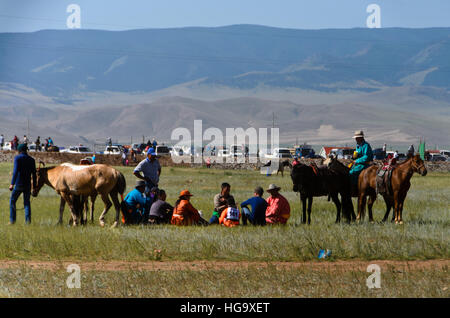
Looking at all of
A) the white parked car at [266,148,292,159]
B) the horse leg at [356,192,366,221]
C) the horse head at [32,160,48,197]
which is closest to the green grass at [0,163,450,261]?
the horse head at [32,160,48,197]

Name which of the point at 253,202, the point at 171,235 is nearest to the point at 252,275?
the point at 171,235

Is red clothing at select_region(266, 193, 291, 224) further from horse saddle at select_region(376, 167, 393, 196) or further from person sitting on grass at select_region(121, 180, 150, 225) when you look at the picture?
person sitting on grass at select_region(121, 180, 150, 225)

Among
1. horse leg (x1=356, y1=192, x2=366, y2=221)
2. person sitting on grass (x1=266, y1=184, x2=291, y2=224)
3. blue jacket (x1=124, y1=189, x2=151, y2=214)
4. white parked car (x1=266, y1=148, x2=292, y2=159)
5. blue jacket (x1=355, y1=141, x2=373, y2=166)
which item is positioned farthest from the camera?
white parked car (x1=266, y1=148, x2=292, y2=159)

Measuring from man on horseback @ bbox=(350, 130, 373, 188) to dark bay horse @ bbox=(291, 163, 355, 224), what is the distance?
0.78ft

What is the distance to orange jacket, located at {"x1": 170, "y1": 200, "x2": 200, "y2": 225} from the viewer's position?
18.8m

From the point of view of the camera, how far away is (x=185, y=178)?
48.9 meters

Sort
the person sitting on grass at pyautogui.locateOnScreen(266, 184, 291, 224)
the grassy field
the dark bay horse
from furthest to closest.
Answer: the dark bay horse < the person sitting on grass at pyautogui.locateOnScreen(266, 184, 291, 224) < the grassy field

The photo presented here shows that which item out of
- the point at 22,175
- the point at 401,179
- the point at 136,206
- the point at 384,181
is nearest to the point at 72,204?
the point at 22,175

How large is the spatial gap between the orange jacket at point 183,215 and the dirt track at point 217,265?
4570 millimetres

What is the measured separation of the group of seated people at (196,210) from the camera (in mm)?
18641

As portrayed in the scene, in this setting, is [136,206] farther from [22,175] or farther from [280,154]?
[280,154]

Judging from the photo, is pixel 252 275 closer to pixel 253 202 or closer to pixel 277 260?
pixel 277 260

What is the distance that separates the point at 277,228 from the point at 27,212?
6.36m

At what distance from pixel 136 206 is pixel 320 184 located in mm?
4746
